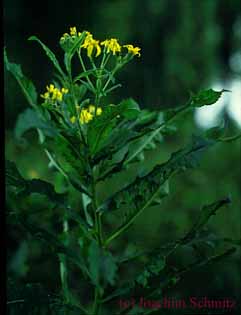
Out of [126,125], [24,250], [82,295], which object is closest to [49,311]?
[126,125]

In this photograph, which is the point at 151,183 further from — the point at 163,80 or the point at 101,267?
the point at 163,80

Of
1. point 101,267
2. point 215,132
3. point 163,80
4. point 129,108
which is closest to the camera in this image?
point 101,267

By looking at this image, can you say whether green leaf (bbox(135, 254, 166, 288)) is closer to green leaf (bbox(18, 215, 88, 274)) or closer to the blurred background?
green leaf (bbox(18, 215, 88, 274))

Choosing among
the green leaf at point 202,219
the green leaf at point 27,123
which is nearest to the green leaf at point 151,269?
the green leaf at point 202,219

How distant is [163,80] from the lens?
21.3ft

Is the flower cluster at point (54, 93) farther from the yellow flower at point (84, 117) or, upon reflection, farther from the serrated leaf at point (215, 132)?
the serrated leaf at point (215, 132)

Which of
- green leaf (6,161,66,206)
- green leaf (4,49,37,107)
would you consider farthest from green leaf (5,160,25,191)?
green leaf (4,49,37,107)

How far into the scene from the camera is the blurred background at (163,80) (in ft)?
8.74

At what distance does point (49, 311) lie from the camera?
1167mm

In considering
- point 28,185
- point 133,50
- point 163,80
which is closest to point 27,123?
point 28,185

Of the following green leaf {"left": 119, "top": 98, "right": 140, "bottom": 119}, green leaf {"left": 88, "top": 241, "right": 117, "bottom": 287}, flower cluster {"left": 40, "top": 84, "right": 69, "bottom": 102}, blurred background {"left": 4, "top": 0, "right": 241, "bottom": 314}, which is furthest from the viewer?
blurred background {"left": 4, "top": 0, "right": 241, "bottom": 314}

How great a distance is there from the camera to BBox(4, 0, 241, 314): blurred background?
2664 millimetres

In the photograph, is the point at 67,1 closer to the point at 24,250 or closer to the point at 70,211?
the point at 24,250

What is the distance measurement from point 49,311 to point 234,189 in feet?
8.00
